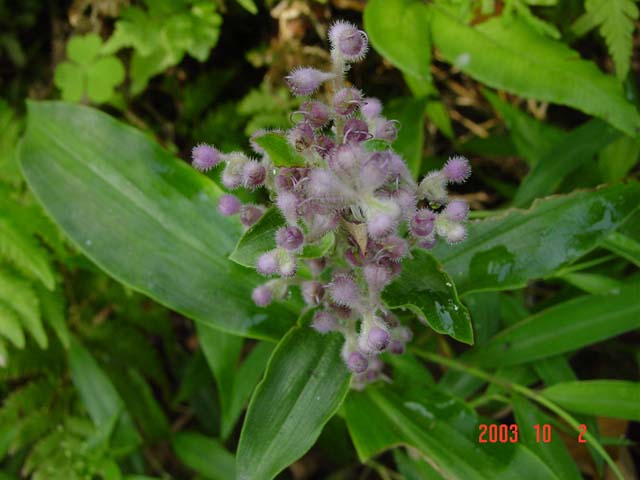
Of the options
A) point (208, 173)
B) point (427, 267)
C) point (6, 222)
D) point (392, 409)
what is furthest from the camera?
point (208, 173)

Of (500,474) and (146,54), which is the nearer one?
(500,474)

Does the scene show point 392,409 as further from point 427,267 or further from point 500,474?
point 427,267

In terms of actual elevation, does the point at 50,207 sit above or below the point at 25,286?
above

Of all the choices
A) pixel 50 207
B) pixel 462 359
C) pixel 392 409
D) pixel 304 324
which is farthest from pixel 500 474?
pixel 50 207

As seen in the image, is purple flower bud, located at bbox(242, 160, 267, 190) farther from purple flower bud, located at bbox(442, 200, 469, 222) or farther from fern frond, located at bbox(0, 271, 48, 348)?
fern frond, located at bbox(0, 271, 48, 348)

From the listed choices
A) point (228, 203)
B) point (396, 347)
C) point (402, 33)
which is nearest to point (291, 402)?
point (396, 347)

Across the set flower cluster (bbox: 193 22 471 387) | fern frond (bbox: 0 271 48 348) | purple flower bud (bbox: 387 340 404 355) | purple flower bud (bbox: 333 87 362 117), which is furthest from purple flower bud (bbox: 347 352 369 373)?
fern frond (bbox: 0 271 48 348)
